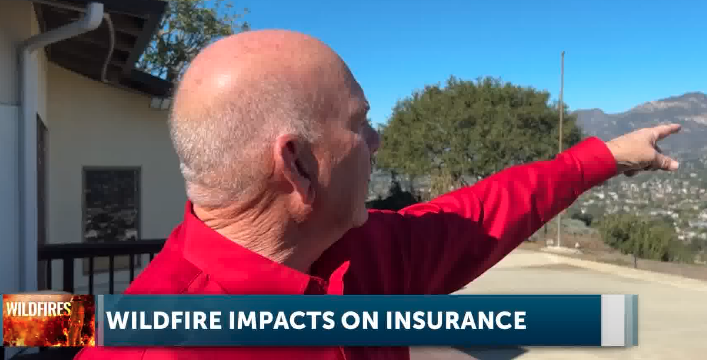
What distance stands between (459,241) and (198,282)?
678 millimetres

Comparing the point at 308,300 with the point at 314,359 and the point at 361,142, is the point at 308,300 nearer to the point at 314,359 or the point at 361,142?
the point at 314,359

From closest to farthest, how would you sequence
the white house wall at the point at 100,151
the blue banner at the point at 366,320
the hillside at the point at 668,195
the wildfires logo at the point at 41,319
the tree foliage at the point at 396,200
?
1. the blue banner at the point at 366,320
2. the wildfires logo at the point at 41,319
3. the white house wall at the point at 100,151
4. the tree foliage at the point at 396,200
5. the hillside at the point at 668,195

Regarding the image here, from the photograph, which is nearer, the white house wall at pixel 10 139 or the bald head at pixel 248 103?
the bald head at pixel 248 103

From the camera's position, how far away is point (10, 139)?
4363 mm

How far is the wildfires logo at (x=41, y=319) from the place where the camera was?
3.83ft

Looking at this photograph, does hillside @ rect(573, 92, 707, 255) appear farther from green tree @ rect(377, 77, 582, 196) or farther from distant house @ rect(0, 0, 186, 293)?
distant house @ rect(0, 0, 186, 293)

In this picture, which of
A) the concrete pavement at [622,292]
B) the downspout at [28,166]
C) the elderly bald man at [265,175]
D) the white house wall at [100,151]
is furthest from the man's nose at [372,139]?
the white house wall at [100,151]

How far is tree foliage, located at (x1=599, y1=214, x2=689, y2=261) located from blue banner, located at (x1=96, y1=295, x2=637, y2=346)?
17069 millimetres

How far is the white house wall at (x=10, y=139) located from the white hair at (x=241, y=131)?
392 cm

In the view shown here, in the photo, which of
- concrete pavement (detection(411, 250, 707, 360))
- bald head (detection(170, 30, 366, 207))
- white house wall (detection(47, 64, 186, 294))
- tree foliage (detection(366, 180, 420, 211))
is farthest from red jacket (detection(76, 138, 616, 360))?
tree foliage (detection(366, 180, 420, 211))

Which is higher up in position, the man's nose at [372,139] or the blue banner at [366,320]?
the man's nose at [372,139]

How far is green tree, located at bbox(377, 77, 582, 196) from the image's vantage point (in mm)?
24969

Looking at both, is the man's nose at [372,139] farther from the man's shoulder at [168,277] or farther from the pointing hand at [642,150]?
the pointing hand at [642,150]

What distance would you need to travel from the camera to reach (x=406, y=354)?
1209 millimetres
